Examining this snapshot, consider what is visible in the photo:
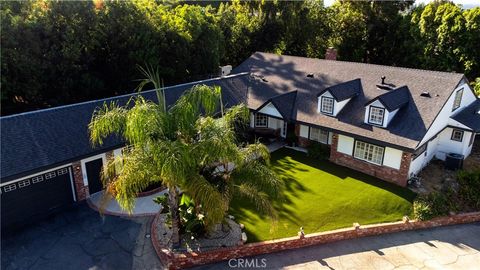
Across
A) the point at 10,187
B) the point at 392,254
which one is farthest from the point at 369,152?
the point at 10,187

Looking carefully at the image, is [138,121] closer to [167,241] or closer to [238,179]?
[238,179]

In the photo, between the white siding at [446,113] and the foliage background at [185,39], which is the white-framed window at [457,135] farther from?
the foliage background at [185,39]

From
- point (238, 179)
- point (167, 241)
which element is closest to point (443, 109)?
point (238, 179)

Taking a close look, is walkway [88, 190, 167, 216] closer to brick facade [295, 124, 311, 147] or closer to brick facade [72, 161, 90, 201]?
brick facade [72, 161, 90, 201]

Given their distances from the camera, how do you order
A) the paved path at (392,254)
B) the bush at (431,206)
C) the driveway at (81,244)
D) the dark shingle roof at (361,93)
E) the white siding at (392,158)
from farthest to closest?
the dark shingle roof at (361,93) < the white siding at (392,158) < the bush at (431,206) < the paved path at (392,254) < the driveway at (81,244)

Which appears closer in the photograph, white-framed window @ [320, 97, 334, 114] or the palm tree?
the palm tree

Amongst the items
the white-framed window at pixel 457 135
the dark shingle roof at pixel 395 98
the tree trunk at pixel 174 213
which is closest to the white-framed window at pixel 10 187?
the tree trunk at pixel 174 213

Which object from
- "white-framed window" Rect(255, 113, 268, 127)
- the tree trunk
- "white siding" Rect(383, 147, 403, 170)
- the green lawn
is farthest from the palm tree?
"white-framed window" Rect(255, 113, 268, 127)
